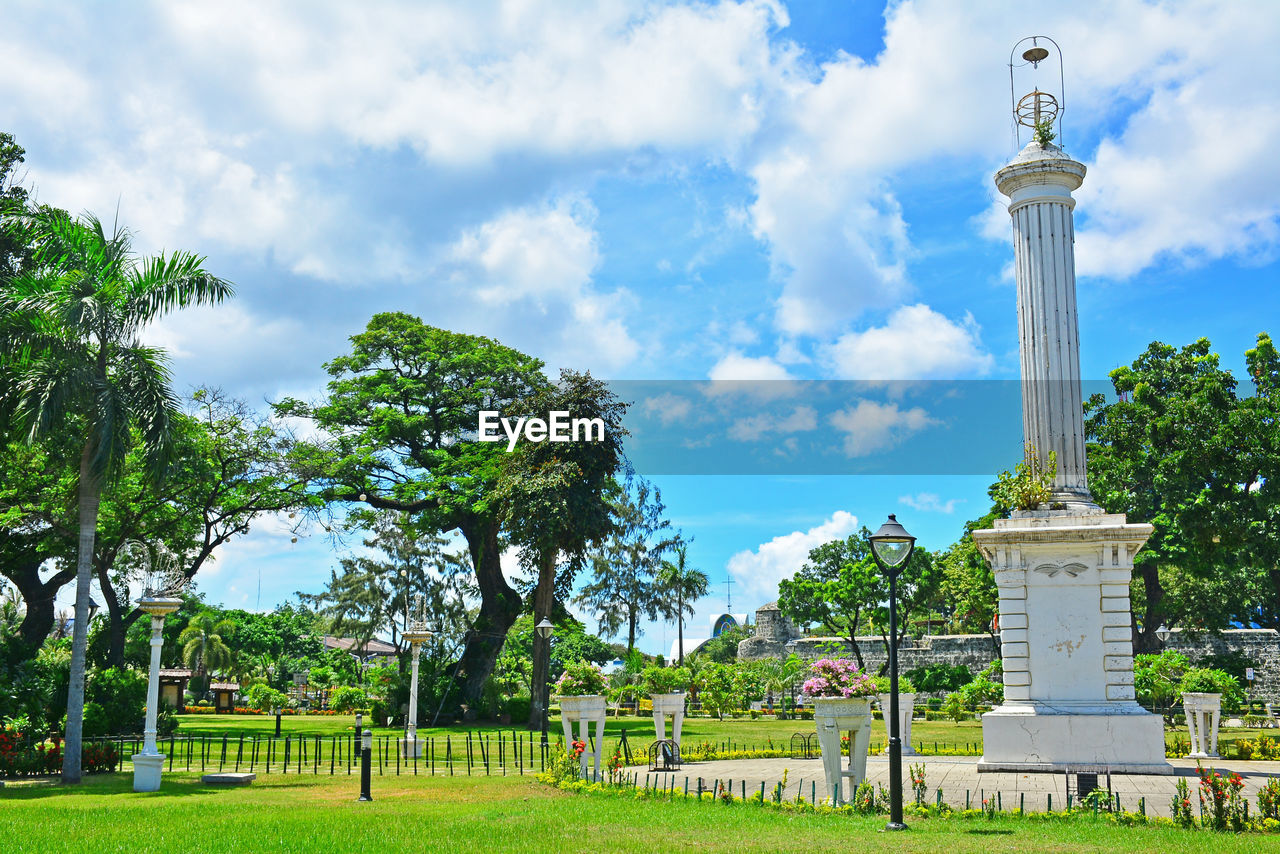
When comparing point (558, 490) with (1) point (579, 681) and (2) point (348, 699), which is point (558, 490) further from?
(2) point (348, 699)

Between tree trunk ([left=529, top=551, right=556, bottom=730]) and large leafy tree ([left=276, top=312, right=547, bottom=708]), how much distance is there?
3.07 meters

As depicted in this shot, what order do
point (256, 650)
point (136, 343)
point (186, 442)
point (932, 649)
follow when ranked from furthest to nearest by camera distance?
point (256, 650) → point (932, 649) → point (186, 442) → point (136, 343)

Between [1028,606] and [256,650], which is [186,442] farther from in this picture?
[256,650]

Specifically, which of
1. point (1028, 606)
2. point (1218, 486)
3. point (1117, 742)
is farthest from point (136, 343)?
point (1218, 486)

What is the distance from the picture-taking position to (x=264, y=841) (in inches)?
428

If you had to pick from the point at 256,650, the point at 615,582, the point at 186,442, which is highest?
the point at 186,442

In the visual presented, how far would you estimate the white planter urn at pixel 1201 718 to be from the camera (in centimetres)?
2053

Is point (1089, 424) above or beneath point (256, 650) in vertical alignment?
above

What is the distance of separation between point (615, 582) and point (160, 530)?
2840 centimetres

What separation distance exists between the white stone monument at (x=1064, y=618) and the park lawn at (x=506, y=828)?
6.20 metres

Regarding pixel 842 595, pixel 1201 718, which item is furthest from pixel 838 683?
pixel 842 595

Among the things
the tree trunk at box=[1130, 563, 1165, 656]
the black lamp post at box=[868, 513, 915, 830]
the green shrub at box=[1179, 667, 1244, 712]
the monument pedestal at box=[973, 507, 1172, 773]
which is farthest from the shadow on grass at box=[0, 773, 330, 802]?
the tree trunk at box=[1130, 563, 1165, 656]

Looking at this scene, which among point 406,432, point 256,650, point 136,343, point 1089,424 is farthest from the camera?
point 256,650

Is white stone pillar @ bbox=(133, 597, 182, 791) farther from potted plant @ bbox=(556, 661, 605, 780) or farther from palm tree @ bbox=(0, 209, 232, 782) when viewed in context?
potted plant @ bbox=(556, 661, 605, 780)
